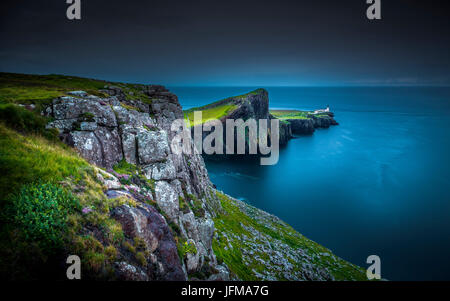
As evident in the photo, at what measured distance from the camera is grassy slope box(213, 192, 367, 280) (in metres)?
25.9

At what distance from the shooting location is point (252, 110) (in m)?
139

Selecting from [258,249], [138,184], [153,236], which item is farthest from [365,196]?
[153,236]

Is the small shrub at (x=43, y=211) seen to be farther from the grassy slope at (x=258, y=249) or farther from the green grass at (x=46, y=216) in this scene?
the grassy slope at (x=258, y=249)

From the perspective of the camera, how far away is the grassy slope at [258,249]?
25.9 meters

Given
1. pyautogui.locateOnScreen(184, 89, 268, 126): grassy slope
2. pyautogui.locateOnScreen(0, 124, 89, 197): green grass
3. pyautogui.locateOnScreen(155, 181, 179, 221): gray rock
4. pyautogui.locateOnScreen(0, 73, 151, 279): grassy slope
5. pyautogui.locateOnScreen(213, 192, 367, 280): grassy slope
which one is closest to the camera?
pyautogui.locateOnScreen(0, 73, 151, 279): grassy slope

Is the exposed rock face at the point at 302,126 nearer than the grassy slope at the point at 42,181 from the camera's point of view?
No

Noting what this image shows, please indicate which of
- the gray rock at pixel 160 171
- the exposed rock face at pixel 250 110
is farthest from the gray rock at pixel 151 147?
the exposed rock face at pixel 250 110

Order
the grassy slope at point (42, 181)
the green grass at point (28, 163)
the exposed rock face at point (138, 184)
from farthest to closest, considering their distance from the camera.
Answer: the exposed rock face at point (138, 184) < the green grass at point (28, 163) < the grassy slope at point (42, 181)

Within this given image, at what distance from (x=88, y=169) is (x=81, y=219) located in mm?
3974

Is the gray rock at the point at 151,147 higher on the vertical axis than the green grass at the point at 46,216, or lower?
higher

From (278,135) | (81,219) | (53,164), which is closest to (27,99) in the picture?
(53,164)

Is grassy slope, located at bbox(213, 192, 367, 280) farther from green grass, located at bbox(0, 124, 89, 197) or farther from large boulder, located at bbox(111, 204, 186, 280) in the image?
green grass, located at bbox(0, 124, 89, 197)

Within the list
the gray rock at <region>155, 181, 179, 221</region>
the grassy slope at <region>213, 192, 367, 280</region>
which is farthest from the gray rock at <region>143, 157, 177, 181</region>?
the grassy slope at <region>213, 192, 367, 280</region>
